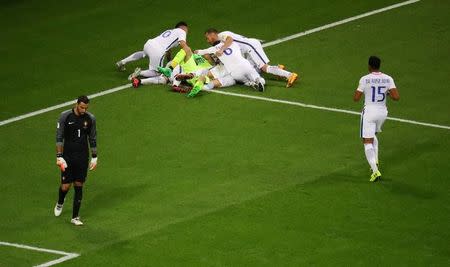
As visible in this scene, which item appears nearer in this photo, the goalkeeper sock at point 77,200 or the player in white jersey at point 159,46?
the goalkeeper sock at point 77,200

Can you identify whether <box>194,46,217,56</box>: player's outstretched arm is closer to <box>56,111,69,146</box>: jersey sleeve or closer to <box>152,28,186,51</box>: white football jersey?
<box>152,28,186,51</box>: white football jersey

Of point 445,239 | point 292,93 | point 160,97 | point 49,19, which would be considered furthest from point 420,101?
point 49,19

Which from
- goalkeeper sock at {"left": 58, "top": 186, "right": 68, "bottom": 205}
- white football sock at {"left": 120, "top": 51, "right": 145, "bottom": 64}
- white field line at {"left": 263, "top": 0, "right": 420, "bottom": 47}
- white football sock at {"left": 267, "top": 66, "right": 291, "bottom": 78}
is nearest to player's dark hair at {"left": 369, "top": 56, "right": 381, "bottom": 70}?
goalkeeper sock at {"left": 58, "top": 186, "right": 68, "bottom": 205}

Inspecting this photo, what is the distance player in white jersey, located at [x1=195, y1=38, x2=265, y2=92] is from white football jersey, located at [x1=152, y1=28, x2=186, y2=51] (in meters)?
1.09

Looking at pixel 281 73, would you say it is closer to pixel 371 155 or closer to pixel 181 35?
pixel 181 35

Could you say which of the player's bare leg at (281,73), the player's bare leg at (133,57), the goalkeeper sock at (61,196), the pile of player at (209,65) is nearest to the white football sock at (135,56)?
the player's bare leg at (133,57)

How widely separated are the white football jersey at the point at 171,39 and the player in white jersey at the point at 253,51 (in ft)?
2.69

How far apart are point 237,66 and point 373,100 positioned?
6823 millimetres

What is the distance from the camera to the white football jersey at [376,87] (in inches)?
1034

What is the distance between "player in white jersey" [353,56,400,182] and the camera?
2628cm

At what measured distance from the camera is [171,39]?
1325 inches

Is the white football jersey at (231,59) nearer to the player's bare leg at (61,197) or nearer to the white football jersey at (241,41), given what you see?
the white football jersey at (241,41)

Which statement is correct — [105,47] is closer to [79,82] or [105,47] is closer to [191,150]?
[79,82]

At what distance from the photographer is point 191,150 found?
2872 centimetres
